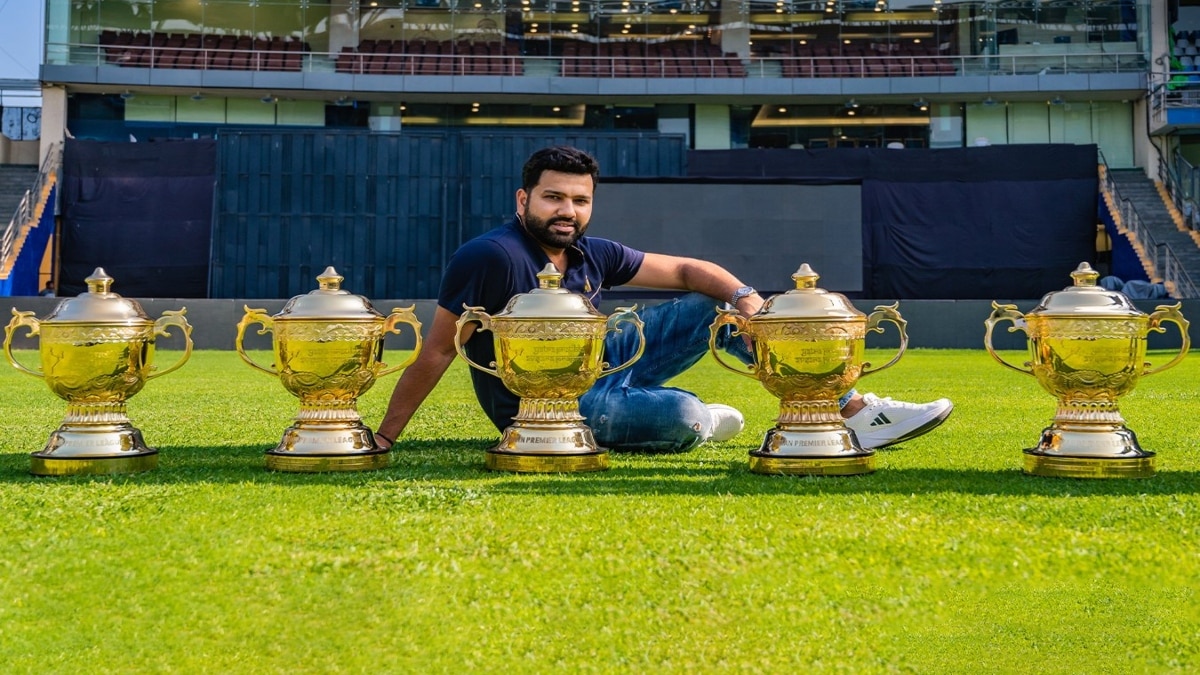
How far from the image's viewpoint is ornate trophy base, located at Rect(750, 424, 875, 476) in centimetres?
225

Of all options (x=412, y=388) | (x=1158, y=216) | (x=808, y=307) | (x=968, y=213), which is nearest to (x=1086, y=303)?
(x=808, y=307)

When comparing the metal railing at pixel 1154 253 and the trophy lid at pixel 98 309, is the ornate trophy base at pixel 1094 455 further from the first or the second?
the metal railing at pixel 1154 253

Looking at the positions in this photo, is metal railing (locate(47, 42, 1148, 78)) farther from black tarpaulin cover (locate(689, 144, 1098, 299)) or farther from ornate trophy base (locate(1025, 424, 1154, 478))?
ornate trophy base (locate(1025, 424, 1154, 478))

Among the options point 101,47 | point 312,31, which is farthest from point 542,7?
point 101,47

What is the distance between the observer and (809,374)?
7.61ft

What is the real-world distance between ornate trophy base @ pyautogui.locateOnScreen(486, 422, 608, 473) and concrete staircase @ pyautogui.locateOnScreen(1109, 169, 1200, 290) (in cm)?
1827

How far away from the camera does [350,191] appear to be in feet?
62.2

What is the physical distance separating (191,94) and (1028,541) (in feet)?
78.7

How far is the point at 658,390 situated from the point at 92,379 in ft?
4.37

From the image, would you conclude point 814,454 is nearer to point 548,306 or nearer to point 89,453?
point 548,306

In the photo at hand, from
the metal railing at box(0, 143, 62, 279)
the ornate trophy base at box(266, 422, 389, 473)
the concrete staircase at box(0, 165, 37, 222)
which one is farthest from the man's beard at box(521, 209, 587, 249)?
the concrete staircase at box(0, 165, 37, 222)

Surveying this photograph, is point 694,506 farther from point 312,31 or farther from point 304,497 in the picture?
point 312,31

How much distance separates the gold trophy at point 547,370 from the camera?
2.31 metres

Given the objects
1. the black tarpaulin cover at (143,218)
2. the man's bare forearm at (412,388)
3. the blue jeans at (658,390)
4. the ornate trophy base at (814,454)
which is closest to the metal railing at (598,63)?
the black tarpaulin cover at (143,218)
